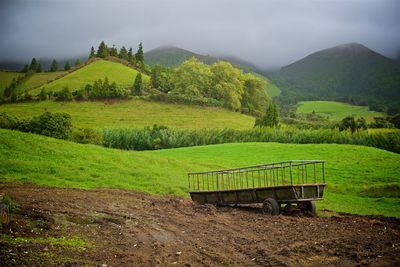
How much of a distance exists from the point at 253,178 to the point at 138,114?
6395 centimetres

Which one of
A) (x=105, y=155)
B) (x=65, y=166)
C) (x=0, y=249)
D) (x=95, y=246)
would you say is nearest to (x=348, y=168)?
(x=105, y=155)

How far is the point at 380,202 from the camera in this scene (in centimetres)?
2219

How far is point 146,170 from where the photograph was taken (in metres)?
25.5

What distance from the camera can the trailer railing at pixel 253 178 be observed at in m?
16.1

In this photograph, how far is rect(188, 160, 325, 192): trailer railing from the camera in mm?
16111

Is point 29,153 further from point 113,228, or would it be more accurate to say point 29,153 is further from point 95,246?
point 95,246

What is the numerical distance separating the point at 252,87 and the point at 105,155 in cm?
7920

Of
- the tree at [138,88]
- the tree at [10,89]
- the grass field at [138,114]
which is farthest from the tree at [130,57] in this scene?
the grass field at [138,114]

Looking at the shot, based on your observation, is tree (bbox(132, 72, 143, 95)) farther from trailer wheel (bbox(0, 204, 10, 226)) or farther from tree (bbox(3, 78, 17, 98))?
trailer wheel (bbox(0, 204, 10, 226))

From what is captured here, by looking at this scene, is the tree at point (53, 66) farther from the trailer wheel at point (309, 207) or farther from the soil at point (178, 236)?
the trailer wheel at point (309, 207)

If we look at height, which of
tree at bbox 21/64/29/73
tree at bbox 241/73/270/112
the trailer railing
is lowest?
the trailer railing

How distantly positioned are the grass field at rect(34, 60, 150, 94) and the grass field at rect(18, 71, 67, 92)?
4208 millimetres

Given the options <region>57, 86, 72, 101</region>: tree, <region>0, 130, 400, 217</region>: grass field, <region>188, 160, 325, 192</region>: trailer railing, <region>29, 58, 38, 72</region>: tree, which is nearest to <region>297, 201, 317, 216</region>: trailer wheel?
<region>188, 160, 325, 192</region>: trailer railing

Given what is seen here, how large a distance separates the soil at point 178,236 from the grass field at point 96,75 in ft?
277
